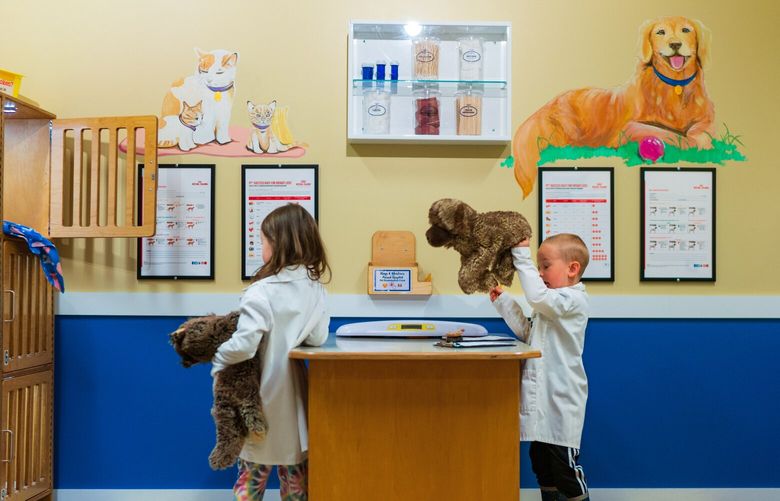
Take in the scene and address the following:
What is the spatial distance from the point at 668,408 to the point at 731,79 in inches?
54.7

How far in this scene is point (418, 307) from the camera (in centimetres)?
268

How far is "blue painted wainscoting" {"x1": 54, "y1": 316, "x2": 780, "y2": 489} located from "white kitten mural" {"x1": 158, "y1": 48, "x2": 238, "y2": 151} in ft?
2.49

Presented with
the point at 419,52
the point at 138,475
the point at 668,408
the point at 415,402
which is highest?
the point at 419,52

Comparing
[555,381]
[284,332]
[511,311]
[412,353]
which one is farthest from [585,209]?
[284,332]

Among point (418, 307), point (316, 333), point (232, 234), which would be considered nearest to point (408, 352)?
point (316, 333)

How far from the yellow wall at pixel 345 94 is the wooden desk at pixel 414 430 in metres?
0.84

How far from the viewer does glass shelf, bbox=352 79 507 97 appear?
2.66m

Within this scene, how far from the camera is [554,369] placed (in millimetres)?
2100

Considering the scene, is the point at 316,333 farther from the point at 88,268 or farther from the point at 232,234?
the point at 88,268

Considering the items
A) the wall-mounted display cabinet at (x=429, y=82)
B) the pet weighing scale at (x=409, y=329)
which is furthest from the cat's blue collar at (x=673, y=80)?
the pet weighing scale at (x=409, y=329)

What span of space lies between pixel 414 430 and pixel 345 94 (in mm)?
1442

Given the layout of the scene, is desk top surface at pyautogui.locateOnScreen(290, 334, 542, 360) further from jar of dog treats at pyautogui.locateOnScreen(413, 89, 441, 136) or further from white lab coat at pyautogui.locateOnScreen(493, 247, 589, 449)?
jar of dog treats at pyautogui.locateOnScreen(413, 89, 441, 136)

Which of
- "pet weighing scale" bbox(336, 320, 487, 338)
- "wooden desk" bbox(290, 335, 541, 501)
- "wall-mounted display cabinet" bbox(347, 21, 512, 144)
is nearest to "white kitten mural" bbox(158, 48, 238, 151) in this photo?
"wall-mounted display cabinet" bbox(347, 21, 512, 144)

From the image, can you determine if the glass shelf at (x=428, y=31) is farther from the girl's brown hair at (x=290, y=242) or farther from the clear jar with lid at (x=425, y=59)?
the girl's brown hair at (x=290, y=242)
